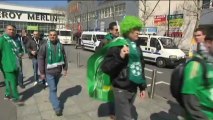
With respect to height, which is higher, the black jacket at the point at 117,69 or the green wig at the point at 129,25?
the green wig at the point at 129,25

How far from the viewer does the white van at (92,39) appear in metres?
25.2

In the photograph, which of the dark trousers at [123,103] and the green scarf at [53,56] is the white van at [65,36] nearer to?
the green scarf at [53,56]

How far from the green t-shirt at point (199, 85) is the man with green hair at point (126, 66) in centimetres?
107

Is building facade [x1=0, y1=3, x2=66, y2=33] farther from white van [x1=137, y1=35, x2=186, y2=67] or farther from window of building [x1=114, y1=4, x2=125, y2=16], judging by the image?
white van [x1=137, y1=35, x2=186, y2=67]

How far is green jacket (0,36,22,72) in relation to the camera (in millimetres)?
6160

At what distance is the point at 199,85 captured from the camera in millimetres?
2246

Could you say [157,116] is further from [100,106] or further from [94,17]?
[94,17]

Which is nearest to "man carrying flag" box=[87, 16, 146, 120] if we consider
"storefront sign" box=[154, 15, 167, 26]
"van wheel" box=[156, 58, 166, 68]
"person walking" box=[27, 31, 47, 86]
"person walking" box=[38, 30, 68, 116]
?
"person walking" box=[38, 30, 68, 116]

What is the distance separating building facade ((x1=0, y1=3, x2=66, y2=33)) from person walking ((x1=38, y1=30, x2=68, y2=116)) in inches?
2482

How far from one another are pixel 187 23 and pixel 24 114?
27.2 m

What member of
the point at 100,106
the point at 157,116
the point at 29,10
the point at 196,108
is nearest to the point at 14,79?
the point at 100,106

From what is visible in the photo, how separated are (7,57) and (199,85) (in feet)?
16.3

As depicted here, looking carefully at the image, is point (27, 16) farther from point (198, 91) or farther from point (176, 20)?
point (198, 91)

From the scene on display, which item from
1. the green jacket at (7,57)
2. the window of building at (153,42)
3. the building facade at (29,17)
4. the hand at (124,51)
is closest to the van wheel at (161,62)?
the window of building at (153,42)
